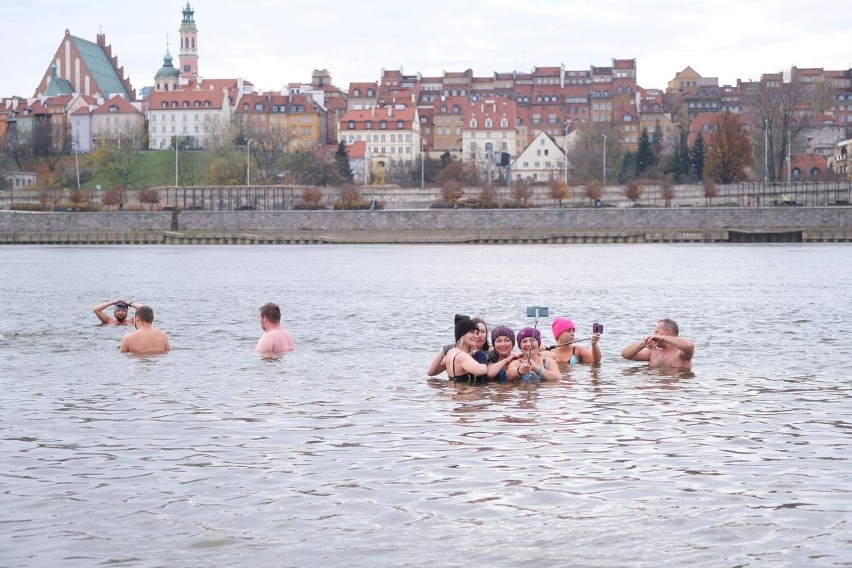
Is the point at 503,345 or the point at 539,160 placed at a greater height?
A: the point at 539,160

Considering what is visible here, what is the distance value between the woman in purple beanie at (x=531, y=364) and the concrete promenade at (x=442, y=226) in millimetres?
76299

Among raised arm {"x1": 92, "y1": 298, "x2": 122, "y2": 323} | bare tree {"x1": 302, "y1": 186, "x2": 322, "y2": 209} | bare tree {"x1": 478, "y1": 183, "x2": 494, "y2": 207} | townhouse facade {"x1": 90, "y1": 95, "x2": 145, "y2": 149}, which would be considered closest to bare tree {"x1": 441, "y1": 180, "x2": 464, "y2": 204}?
bare tree {"x1": 478, "y1": 183, "x2": 494, "y2": 207}

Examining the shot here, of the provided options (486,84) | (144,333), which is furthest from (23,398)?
(486,84)

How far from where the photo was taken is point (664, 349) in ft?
56.7

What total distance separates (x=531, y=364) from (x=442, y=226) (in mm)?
81330

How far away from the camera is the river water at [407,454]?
8.11 metres

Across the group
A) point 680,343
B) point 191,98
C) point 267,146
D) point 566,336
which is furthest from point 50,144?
point 680,343

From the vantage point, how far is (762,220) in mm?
90562

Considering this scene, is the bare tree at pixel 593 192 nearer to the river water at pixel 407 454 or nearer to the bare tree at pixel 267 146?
the bare tree at pixel 267 146

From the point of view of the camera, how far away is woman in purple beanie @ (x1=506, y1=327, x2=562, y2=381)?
49.9 feet

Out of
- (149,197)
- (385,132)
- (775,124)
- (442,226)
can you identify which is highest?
(385,132)

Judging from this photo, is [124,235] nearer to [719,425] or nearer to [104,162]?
[104,162]

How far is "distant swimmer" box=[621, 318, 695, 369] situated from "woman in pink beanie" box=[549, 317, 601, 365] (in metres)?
0.60

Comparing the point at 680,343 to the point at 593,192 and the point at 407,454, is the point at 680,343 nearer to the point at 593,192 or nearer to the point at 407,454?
the point at 407,454
